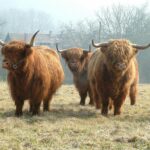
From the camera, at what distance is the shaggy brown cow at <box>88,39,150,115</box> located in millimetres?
8297

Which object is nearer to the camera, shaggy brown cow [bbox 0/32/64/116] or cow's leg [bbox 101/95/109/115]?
shaggy brown cow [bbox 0/32/64/116]

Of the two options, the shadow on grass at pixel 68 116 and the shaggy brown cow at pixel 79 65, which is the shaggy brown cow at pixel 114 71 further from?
the shaggy brown cow at pixel 79 65

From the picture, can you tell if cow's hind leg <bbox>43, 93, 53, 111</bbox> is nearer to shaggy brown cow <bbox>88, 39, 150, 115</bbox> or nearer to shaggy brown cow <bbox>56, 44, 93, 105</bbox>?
shaggy brown cow <bbox>88, 39, 150, 115</bbox>

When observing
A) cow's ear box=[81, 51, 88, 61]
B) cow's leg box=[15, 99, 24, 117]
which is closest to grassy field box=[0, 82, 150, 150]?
cow's leg box=[15, 99, 24, 117]

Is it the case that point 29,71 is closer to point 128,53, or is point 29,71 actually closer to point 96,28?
point 128,53

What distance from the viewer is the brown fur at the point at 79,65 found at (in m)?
10.8

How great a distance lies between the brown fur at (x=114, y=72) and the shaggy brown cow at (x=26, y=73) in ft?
3.27

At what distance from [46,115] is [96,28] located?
40.1 m

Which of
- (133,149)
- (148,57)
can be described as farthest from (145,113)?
(148,57)

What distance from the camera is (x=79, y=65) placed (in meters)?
10.9

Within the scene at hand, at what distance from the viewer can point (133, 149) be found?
5.84m

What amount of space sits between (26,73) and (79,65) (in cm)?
289

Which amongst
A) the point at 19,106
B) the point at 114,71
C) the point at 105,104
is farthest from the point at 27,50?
the point at 105,104

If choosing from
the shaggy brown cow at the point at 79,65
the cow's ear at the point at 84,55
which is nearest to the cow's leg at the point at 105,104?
the shaggy brown cow at the point at 79,65
